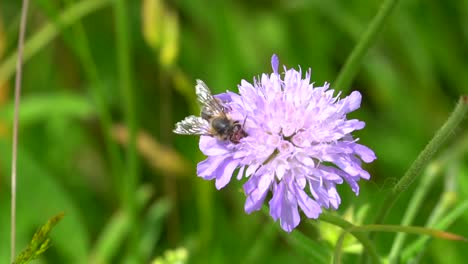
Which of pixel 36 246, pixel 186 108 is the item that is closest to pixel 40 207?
pixel 186 108

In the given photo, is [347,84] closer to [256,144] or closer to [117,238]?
[256,144]

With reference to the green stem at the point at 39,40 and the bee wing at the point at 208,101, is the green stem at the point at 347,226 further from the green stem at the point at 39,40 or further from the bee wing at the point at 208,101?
the green stem at the point at 39,40

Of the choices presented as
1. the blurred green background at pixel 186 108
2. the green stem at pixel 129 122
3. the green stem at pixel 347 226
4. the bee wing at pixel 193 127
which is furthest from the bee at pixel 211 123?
the blurred green background at pixel 186 108

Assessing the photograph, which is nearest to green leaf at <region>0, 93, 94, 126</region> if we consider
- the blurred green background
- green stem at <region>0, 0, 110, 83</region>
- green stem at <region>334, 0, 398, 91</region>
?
the blurred green background

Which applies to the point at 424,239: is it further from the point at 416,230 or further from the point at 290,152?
the point at 290,152

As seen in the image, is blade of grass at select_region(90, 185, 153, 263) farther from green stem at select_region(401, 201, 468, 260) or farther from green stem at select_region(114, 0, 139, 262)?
green stem at select_region(401, 201, 468, 260)
